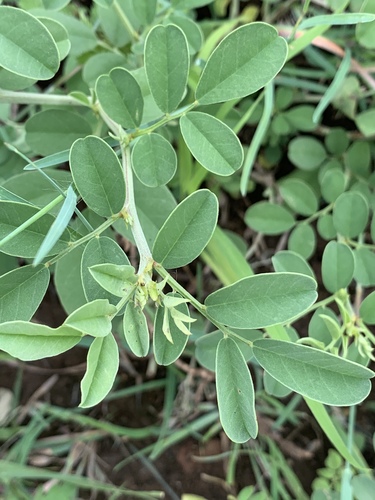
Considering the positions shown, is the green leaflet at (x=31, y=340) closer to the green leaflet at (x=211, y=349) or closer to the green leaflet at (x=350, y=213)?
the green leaflet at (x=211, y=349)

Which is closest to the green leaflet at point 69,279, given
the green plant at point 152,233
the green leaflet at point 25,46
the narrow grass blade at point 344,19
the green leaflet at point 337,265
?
the green plant at point 152,233

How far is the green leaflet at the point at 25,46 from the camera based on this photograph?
0.62m

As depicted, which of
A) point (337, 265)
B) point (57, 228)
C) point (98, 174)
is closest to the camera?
point (57, 228)

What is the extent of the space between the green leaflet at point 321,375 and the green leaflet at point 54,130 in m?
0.50

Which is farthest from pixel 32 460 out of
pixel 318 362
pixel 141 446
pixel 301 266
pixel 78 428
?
pixel 318 362

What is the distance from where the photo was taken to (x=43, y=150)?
87cm

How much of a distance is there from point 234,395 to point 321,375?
10 centimetres

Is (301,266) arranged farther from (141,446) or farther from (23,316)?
(141,446)

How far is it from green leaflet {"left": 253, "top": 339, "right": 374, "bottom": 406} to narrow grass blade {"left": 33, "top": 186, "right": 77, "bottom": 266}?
10.9 inches

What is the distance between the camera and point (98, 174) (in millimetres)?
615

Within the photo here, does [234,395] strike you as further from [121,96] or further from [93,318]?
[121,96]

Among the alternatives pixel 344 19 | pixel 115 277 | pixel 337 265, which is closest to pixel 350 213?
pixel 337 265

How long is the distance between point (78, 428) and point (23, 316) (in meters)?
0.90

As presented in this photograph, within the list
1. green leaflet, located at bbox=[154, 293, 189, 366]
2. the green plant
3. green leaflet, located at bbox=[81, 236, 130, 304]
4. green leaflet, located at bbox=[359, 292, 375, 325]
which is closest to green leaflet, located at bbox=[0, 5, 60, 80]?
the green plant
